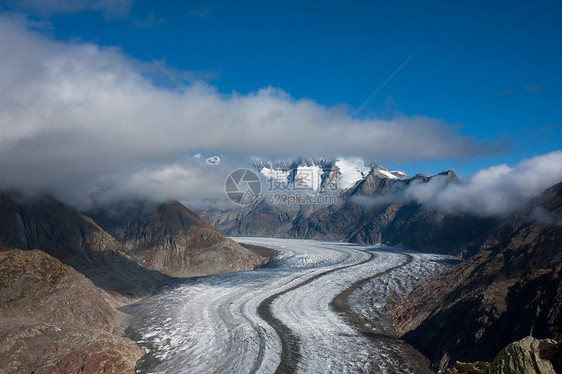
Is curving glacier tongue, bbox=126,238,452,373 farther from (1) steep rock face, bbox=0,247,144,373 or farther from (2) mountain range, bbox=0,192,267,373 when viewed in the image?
(2) mountain range, bbox=0,192,267,373

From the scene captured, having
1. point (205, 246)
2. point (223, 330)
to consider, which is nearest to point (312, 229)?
point (205, 246)

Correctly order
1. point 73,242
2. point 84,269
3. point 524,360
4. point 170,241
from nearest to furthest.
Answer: point 524,360 < point 84,269 < point 73,242 < point 170,241

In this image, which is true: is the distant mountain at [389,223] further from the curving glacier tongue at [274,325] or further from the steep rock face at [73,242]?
the steep rock face at [73,242]

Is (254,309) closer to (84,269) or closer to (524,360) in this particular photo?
(84,269)

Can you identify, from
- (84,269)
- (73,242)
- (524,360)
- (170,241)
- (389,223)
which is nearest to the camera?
(524,360)

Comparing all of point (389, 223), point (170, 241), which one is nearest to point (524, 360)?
point (170, 241)

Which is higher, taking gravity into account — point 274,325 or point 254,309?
point 254,309

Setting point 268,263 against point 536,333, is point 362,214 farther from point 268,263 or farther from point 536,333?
point 536,333
